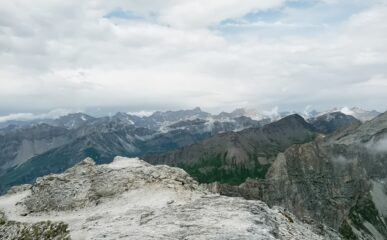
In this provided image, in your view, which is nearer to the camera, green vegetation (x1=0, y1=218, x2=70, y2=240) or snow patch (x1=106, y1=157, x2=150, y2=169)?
green vegetation (x1=0, y1=218, x2=70, y2=240)

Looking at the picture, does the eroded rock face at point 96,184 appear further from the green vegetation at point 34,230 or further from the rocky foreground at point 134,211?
the green vegetation at point 34,230

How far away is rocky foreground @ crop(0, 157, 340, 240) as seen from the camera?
39875 millimetres

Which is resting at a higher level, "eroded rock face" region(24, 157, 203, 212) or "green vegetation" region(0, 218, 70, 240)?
"eroded rock face" region(24, 157, 203, 212)

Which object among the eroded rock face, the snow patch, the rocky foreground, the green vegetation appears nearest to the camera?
the rocky foreground

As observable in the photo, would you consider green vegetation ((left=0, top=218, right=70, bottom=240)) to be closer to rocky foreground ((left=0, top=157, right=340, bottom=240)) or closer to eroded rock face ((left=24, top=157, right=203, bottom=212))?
rocky foreground ((left=0, top=157, right=340, bottom=240))

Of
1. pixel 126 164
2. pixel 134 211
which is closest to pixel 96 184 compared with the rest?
Answer: pixel 126 164

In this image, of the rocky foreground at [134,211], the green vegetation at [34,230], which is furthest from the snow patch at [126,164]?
the green vegetation at [34,230]

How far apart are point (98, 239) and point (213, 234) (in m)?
9.74

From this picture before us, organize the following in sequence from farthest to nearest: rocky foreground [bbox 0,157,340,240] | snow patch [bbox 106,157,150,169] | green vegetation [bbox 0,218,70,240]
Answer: snow patch [bbox 106,157,150,169]
green vegetation [bbox 0,218,70,240]
rocky foreground [bbox 0,157,340,240]

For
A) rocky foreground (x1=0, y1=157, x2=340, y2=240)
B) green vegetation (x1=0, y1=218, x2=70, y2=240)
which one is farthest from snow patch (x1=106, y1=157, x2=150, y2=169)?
green vegetation (x1=0, y1=218, x2=70, y2=240)

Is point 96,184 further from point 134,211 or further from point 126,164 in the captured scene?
point 134,211

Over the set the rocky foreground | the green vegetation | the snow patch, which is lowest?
the green vegetation

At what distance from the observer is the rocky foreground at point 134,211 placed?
39.9 metres

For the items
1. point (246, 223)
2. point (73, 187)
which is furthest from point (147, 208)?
point (73, 187)
